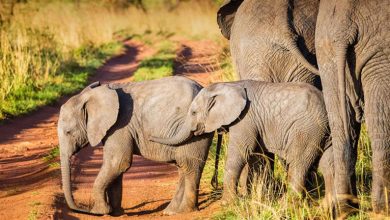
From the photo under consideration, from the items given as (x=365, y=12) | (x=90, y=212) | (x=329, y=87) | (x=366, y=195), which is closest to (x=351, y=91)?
(x=329, y=87)

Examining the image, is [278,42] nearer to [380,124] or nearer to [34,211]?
[380,124]

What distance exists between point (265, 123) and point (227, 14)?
6.62 ft

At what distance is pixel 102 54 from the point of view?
88.2 feet

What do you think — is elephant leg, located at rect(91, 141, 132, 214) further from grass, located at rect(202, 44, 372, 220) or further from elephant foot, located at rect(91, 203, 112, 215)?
grass, located at rect(202, 44, 372, 220)

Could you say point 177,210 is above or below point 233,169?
below

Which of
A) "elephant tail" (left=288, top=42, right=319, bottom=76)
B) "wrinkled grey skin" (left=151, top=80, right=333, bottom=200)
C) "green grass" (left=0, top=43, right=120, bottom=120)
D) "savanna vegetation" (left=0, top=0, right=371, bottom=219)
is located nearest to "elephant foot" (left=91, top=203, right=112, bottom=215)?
"wrinkled grey skin" (left=151, top=80, right=333, bottom=200)

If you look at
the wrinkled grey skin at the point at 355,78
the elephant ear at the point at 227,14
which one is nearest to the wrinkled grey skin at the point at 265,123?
the wrinkled grey skin at the point at 355,78

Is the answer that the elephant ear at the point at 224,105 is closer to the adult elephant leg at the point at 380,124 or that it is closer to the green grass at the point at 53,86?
the adult elephant leg at the point at 380,124

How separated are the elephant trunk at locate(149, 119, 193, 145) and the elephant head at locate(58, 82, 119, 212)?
45cm

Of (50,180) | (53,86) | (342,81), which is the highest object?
(53,86)

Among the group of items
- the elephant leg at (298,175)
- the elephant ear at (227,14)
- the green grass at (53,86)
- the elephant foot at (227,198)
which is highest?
the elephant ear at (227,14)

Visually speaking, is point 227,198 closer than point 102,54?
Yes

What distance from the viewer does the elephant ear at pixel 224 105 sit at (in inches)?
286

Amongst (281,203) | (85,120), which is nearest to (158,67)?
(85,120)
